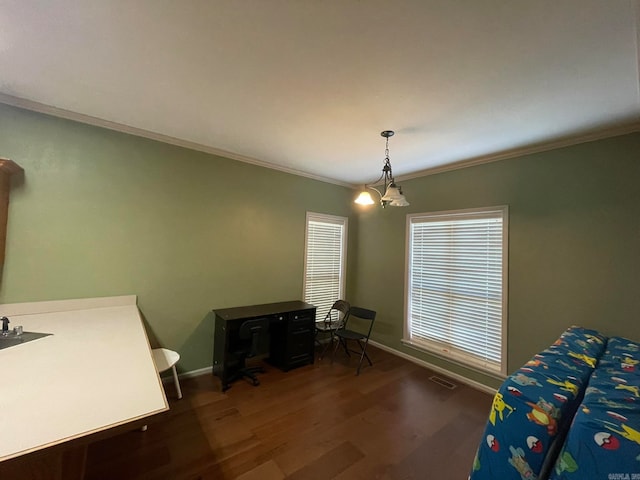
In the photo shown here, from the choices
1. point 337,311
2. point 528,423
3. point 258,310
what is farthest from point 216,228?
point 528,423

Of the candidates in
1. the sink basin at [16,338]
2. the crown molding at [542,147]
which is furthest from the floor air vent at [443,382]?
the sink basin at [16,338]

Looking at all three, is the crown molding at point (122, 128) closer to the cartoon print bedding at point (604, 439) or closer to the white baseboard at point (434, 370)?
the white baseboard at point (434, 370)

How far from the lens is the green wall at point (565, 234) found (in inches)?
85.9

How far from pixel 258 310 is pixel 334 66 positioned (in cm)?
268

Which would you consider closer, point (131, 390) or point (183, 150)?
point (131, 390)

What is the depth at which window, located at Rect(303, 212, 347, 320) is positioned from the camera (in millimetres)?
4059

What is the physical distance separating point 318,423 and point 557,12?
313 cm

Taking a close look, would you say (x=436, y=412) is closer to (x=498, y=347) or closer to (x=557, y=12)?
(x=498, y=347)

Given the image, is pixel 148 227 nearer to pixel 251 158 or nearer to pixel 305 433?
pixel 251 158

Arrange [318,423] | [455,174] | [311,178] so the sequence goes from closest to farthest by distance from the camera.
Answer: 1. [318,423]
2. [455,174]
3. [311,178]

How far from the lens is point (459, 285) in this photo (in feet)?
10.7

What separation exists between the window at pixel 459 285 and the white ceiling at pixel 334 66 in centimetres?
102

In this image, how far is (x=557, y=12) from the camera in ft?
3.92

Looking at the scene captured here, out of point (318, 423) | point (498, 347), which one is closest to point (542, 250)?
point (498, 347)
